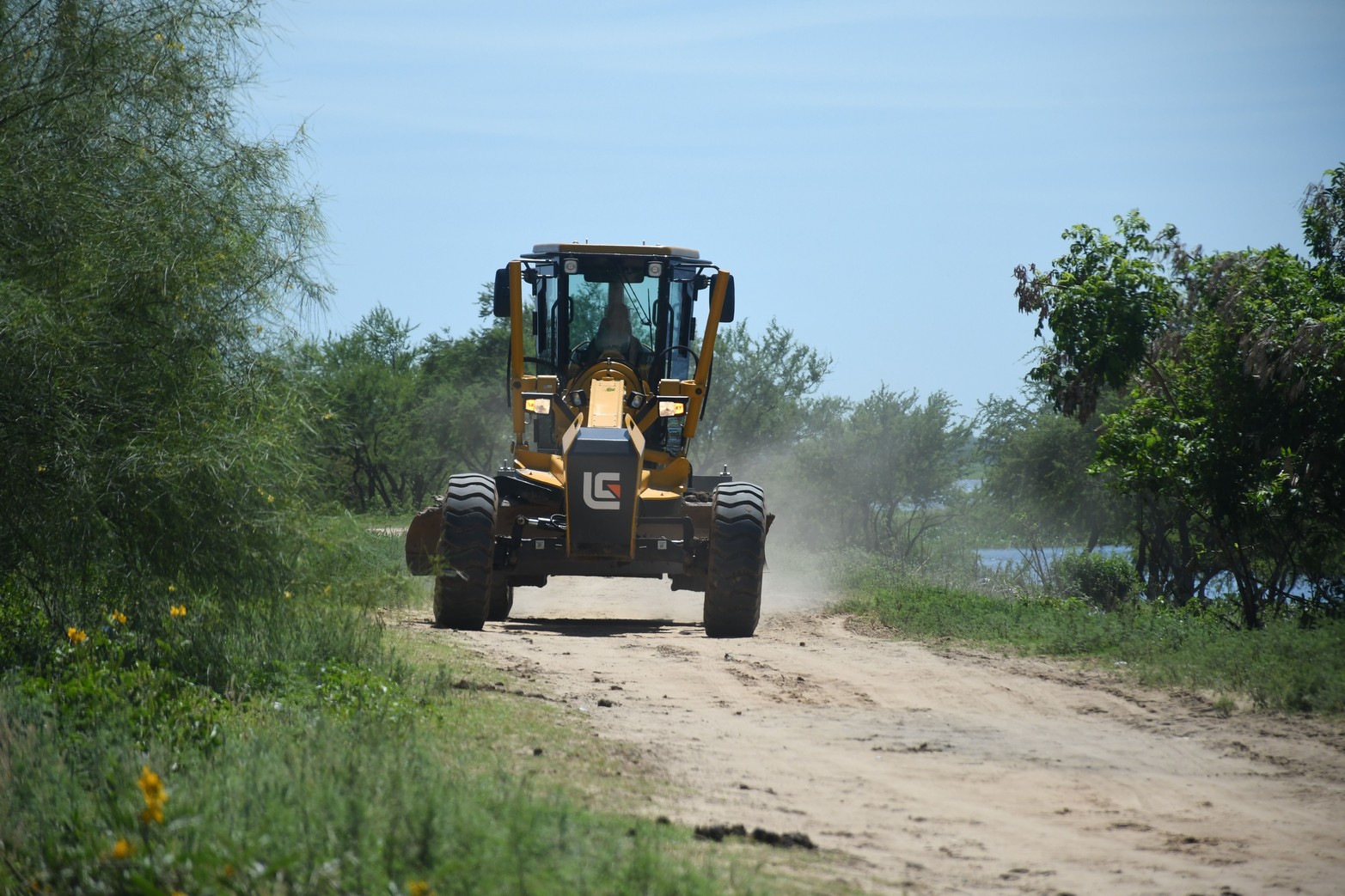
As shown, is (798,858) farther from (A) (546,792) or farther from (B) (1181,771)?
(B) (1181,771)

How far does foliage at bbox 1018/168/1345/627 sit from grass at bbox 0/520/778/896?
23.9 feet

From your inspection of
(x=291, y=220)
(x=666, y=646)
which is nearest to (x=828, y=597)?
(x=666, y=646)

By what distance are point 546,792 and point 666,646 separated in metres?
5.78

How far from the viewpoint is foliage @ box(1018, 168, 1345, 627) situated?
37.1ft

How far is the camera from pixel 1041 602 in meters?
15.1

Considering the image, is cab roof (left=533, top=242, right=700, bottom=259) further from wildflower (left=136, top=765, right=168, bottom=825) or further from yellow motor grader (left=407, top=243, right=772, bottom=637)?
wildflower (left=136, top=765, right=168, bottom=825)

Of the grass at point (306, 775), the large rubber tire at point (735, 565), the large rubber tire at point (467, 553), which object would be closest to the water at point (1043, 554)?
the large rubber tire at point (735, 565)

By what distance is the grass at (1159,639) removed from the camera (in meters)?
8.34

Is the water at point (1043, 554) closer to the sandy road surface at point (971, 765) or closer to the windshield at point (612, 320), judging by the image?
the windshield at point (612, 320)

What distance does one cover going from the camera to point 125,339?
7852 mm

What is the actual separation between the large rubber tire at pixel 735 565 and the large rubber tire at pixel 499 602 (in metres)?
2.23

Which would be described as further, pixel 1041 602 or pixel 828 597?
pixel 828 597

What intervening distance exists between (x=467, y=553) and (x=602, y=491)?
4.30ft

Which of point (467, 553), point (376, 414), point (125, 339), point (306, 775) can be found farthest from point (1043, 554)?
point (306, 775)
